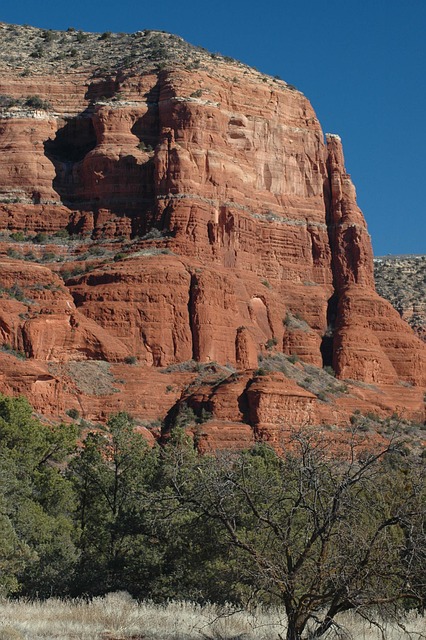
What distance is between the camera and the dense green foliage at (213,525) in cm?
2403

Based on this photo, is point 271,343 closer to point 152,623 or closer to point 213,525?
point 213,525

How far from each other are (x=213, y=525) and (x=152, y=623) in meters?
7.07

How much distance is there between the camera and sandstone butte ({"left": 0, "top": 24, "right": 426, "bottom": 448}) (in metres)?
77.9

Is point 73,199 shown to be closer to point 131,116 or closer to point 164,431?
point 131,116

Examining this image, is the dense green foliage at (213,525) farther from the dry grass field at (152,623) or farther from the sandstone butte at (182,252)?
the sandstone butte at (182,252)

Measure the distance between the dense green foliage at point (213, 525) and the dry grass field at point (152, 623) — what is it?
2.03 feet

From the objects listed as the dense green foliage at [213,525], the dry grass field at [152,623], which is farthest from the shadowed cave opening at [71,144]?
the dry grass field at [152,623]

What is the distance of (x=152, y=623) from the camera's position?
86.4 ft

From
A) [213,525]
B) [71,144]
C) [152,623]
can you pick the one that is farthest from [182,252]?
[152,623]

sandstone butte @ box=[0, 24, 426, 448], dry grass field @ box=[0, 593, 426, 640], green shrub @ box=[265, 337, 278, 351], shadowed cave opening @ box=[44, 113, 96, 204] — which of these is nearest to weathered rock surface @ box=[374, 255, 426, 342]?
sandstone butte @ box=[0, 24, 426, 448]

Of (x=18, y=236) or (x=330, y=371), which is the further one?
(x=330, y=371)

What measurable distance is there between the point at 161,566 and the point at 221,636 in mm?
9083

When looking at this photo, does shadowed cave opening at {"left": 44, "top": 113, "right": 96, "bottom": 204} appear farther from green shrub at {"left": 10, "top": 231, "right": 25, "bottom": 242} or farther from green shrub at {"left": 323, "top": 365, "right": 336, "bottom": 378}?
green shrub at {"left": 323, "top": 365, "right": 336, "bottom": 378}

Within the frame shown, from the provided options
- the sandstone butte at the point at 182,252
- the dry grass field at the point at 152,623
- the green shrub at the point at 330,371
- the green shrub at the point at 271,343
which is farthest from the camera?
the green shrub at the point at 330,371
